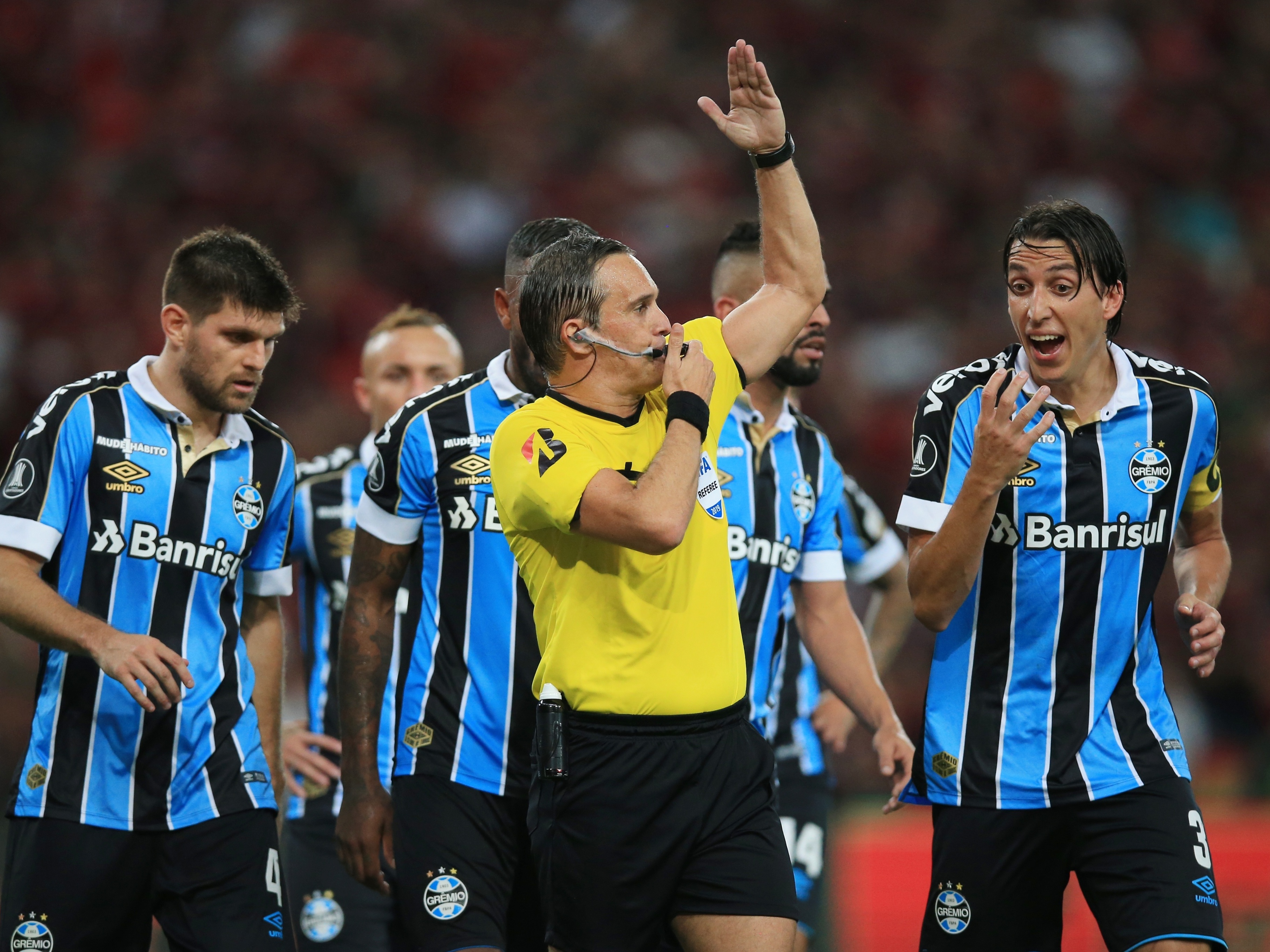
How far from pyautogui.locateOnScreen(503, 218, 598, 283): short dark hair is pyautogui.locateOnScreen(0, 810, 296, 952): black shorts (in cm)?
180

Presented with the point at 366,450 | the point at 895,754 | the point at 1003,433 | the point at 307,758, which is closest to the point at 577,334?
the point at 1003,433

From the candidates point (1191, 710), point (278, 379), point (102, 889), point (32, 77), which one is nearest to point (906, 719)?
point (1191, 710)

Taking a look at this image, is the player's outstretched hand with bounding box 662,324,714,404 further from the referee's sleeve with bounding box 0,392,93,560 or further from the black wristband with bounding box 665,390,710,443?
the referee's sleeve with bounding box 0,392,93,560

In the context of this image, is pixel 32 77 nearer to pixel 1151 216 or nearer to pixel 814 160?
pixel 814 160

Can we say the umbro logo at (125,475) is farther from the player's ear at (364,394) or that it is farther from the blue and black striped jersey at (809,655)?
the blue and black striped jersey at (809,655)

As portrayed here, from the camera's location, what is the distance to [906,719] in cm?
969

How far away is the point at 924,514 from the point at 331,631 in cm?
267

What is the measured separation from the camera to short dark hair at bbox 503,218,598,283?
4.61 metres

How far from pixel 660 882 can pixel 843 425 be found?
7.76 m

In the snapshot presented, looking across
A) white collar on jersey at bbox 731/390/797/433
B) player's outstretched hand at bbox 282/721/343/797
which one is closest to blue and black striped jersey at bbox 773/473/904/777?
white collar on jersey at bbox 731/390/797/433

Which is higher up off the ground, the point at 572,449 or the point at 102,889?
the point at 572,449

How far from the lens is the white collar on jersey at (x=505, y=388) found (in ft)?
15.6

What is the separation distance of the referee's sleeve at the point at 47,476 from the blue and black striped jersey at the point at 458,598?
32.5 inches

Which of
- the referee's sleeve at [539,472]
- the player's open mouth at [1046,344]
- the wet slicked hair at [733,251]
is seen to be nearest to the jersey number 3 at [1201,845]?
the player's open mouth at [1046,344]
